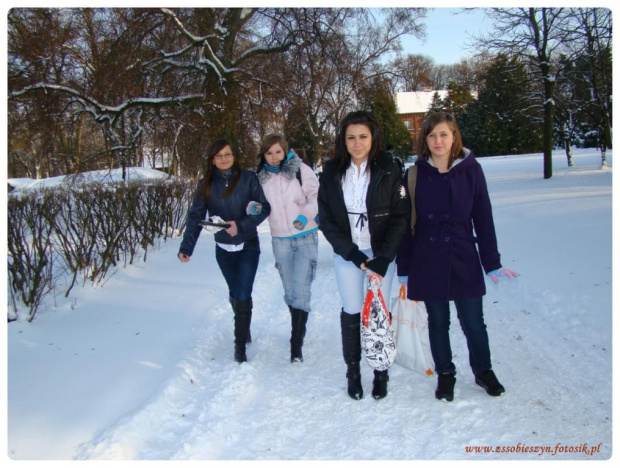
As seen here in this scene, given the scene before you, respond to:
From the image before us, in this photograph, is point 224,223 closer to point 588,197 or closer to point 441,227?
point 441,227

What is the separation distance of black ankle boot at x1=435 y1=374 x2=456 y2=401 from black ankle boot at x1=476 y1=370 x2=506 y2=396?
0.19m

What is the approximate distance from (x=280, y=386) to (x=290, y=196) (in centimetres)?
150

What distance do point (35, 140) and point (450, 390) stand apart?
11.2 m

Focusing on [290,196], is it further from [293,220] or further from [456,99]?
[456,99]

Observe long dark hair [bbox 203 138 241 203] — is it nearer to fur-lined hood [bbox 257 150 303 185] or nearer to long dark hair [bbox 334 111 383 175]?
fur-lined hood [bbox 257 150 303 185]

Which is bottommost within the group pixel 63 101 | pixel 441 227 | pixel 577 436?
pixel 577 436

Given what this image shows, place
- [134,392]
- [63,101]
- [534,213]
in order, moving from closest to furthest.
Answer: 1. [134,392]
2. [534,213]
3. [63,101]

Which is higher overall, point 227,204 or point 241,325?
point 227,204

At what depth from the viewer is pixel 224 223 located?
143 inches

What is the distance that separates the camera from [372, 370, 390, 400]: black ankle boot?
3.13m

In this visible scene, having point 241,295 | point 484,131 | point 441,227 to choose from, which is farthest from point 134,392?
point 484,131

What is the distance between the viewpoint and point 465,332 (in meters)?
3.14

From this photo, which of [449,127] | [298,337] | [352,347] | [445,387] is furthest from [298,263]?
[449,127]

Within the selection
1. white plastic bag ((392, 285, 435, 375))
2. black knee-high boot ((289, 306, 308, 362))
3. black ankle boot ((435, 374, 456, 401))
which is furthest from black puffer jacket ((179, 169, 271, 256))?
black ankle boot ((435, 374, 456, 401))
